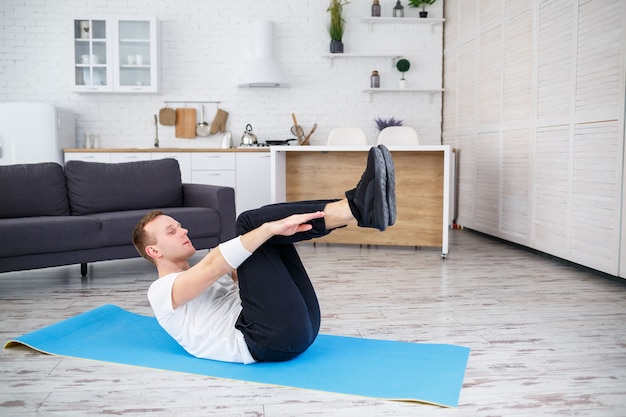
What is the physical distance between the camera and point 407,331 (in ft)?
9.58

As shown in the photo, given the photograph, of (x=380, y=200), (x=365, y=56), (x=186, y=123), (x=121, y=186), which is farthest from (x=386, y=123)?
(x=380, y=200)

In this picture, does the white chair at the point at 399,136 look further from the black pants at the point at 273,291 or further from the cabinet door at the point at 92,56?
the black pants at the point at 273,291

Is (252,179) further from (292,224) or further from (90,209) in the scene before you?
(292,224)

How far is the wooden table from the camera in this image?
17.0 ft

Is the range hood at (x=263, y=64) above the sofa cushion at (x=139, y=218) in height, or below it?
above

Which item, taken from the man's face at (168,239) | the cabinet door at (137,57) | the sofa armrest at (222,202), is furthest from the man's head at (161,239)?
the cabinet door at (137,57)

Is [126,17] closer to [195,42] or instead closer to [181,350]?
[195,42]

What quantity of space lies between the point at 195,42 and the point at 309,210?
5.66 metres

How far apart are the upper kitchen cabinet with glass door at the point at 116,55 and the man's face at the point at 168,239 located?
491cm

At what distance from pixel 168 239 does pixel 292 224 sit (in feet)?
1.87

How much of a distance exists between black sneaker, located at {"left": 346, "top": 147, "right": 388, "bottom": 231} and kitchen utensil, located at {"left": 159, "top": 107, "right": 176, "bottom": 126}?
5.53 metres

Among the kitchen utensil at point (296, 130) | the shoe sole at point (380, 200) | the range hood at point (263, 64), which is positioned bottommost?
the shoe sole at point (380, 200)

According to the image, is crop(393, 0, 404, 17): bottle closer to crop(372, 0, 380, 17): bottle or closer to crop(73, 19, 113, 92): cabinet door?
crop(372, 0, 380, 17): bottle

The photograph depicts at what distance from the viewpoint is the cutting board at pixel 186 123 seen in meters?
7.24
